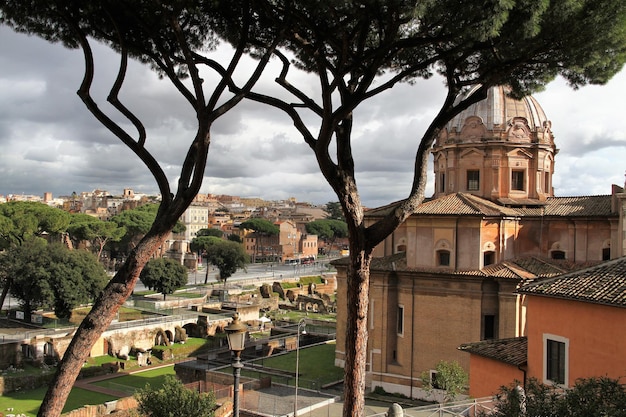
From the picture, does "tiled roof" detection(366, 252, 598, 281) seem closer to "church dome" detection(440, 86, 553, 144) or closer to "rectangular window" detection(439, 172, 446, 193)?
"rectangular window" detection(439, 172, 446, 193)

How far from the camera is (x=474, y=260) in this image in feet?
55.1

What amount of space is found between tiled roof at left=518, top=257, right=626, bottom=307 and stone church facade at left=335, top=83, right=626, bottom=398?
6.96m

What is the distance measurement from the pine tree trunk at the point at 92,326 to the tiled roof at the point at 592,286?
5.86m

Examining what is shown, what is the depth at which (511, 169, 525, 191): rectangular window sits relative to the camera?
1995 centimetres

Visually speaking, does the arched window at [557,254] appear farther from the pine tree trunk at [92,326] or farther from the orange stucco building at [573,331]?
the pine tree trunk at [92,326]

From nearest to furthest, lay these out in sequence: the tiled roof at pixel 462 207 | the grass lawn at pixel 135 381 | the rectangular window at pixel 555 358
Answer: the rectangular window at pixel 555 358
the tiled roof at pixel 462 207
the grass lawn at pixel 135 381

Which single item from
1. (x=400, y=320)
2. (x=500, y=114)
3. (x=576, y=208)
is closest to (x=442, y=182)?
(x=500, y=114)

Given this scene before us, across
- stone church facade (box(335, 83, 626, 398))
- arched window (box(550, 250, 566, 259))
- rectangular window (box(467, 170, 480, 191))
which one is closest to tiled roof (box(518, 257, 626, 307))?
stone church facade (box(335, 83, 626, 398))

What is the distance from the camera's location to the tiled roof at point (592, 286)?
25.4 ft

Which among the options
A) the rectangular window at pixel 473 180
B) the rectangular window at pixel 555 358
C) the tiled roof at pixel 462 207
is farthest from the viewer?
the rectangular window at pixel 473 180

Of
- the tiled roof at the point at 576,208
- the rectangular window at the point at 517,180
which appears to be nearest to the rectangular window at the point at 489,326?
the tiled roof at the point at 576,208

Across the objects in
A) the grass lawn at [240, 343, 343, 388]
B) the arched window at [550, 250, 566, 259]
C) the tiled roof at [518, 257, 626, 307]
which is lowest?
the grass lawn at [240, 343, 343, 388]

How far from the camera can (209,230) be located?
222 ft

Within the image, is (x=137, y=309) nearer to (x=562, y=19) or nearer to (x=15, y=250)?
(x=15, y=250)
